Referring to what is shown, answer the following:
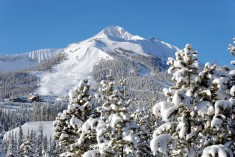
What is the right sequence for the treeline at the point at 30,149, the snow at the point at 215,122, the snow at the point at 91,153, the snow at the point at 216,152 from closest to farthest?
the snow at the point at 216,152, the snow at the point at 215,122, the snow at the point at 91,153, the treeline at the point at 30,149

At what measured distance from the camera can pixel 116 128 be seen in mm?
21344

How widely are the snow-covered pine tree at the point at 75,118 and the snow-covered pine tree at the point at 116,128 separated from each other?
170 inches

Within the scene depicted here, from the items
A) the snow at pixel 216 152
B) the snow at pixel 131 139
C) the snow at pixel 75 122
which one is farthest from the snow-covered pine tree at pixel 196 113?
the snow at pixel 75 122

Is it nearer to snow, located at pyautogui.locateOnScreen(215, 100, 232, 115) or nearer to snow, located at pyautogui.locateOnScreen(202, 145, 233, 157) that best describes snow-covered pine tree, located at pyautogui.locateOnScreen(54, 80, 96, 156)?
snow, located at pyautogui.locateOnScreen(215, 100, 232, 115)

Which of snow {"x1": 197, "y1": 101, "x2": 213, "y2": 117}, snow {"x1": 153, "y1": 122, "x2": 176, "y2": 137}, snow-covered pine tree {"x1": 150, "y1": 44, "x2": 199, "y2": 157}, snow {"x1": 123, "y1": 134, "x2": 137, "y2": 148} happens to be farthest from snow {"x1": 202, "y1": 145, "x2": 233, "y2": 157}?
snow {"x1": 123, "y1": 134, "x2": 137, "y2": 148}

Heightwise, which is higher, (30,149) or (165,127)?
(30,149)

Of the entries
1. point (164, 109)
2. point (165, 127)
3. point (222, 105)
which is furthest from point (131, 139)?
A: point (222, 105)

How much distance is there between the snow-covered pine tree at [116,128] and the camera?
20.5 m

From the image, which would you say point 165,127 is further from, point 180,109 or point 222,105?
point 222,105

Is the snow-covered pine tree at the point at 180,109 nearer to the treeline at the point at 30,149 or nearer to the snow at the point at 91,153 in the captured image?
the snow at the point at 91,153

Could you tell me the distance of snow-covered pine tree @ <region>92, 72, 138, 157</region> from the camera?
20.5 meters

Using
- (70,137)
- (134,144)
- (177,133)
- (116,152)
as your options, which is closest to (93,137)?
(70,137)

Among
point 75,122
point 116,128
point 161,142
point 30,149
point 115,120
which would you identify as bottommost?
point 161,142

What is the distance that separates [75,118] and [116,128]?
6520mm
